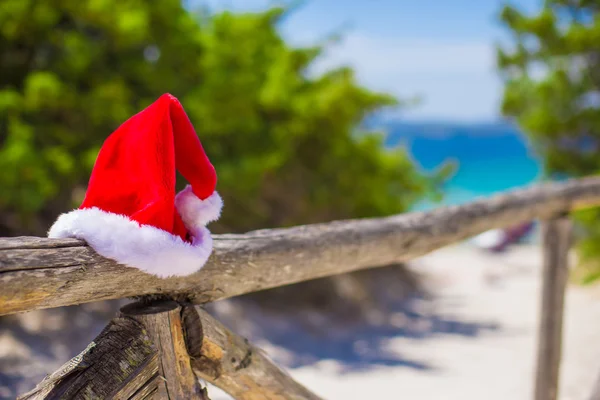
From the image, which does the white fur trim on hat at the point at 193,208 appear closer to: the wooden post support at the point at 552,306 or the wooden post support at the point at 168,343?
the wooden post support at the point at 168,343

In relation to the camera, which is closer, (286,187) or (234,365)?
(234,365)

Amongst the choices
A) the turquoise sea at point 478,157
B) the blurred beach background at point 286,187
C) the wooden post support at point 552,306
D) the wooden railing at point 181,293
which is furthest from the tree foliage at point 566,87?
the turquoise sea at point 478,157

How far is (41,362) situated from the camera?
405 centimetres

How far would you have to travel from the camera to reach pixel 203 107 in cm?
526

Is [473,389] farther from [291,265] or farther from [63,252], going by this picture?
[63,252]

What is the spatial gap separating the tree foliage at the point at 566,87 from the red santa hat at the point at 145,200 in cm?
734

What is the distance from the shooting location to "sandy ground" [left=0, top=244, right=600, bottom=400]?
13.9ft

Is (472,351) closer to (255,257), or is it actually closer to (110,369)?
(255,257)

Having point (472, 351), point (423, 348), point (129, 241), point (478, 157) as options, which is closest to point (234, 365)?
point (129, 241)

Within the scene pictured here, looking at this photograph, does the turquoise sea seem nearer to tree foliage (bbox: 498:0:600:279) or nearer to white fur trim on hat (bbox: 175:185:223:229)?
tree foliage (bbox: 498:0:600:279)

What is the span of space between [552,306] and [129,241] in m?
2.54

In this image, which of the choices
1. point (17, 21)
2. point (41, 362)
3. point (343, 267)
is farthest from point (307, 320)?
point (343, 267)

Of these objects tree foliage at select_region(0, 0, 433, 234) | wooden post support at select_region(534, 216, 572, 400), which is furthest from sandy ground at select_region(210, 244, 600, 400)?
tree foliage at select_region(0, 0, 433, 234)

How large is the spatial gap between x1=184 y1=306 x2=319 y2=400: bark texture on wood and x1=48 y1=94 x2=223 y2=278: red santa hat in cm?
16
